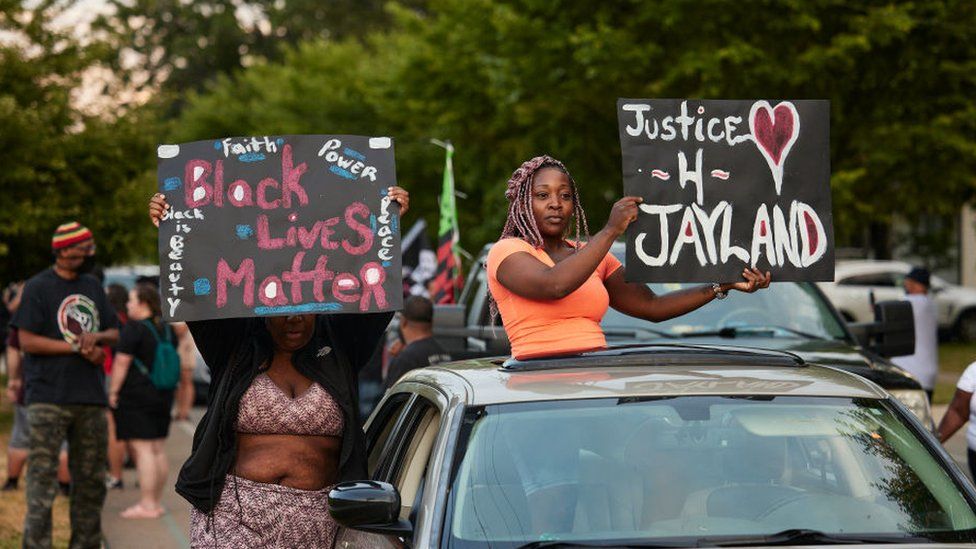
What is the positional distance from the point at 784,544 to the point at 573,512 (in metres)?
0.57

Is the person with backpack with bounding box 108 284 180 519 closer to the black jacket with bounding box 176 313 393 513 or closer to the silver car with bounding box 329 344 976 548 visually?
the black jacket with bounding box 176 313 393 513

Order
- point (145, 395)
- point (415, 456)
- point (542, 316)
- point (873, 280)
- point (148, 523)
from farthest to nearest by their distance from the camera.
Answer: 1. point (873, 280)
2. point (145, 395)
3. point (148, 523)
4. point (542, 316)
5. point (415, 456)

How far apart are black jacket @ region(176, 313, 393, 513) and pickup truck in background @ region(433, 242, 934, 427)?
8.91 feet

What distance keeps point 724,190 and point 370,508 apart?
2.06 m

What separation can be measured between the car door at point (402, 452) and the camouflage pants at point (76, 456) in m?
3.60

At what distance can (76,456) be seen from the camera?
30.3ft

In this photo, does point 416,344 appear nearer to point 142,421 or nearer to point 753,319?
point 753,319

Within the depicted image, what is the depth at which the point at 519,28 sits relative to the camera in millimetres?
25734

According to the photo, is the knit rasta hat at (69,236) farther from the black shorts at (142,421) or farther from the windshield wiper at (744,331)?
the windshield wiper at (744,331)

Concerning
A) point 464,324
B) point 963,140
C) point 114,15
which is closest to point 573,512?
point 464,324

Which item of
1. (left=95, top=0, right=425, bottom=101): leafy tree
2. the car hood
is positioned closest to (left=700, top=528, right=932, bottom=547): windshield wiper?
the car hood

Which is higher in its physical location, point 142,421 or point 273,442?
point 273,442

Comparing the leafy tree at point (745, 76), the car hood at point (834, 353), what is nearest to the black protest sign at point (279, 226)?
the car hood at point (834, 353)

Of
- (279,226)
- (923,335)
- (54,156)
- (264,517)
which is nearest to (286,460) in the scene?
(264,517)
